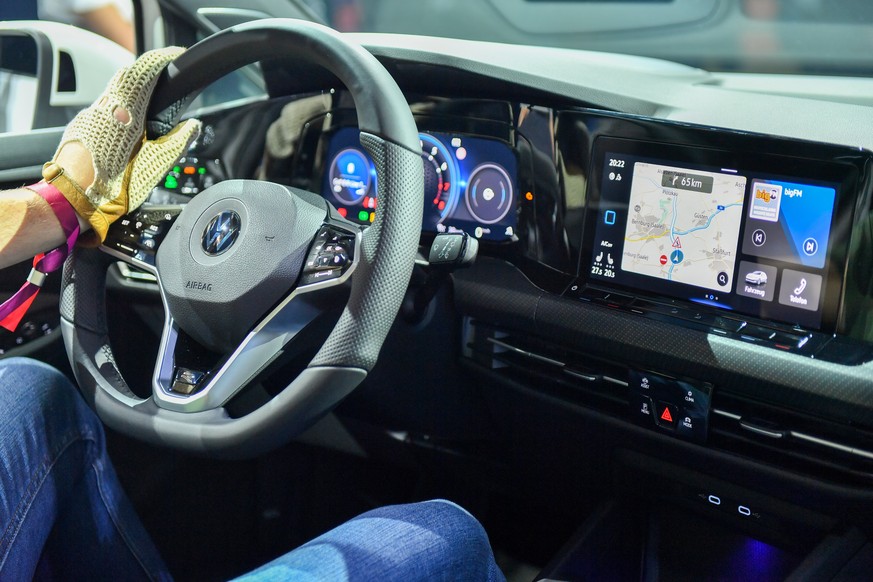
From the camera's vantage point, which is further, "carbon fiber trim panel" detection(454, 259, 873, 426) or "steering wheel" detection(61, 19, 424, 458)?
"carbon fiber trim panel" detection(454, 259, 873, 426)

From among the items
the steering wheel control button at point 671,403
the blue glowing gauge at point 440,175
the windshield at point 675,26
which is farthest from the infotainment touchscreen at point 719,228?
the windshield at point 675,26

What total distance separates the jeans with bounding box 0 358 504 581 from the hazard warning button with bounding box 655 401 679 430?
15.4 inches

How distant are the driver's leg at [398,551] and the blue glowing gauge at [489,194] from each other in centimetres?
55

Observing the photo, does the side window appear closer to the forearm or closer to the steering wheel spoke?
the forearm

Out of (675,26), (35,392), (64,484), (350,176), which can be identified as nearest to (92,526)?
(64,484)

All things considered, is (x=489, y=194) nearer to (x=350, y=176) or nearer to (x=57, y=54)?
(x=350, y=176)

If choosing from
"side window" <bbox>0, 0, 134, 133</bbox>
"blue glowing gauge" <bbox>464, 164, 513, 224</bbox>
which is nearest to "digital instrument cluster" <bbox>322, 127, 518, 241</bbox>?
"blue glowing gauge" <bbox>464, 164, 513, 224</bbox>

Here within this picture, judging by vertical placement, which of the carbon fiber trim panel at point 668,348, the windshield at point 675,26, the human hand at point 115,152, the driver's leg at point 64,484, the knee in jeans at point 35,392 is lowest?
the driver's leg at point 64,484

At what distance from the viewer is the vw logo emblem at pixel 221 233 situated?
1.09m

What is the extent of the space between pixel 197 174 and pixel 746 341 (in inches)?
40.3

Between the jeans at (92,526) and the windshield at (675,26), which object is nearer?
the jeans at (92,526)

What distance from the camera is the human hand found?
1.07 m

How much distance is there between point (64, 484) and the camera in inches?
43.4

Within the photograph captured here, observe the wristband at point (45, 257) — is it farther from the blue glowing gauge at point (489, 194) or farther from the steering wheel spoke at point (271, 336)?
the blue glowing gauge at point (489, 194)
